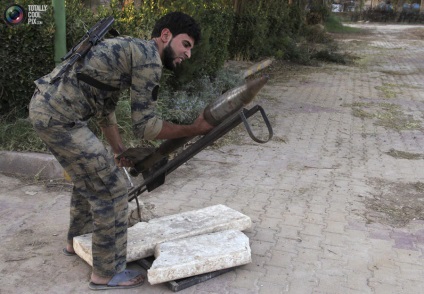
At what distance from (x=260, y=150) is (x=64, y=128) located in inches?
156

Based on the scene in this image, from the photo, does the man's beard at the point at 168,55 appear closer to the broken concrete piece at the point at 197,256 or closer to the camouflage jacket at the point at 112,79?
the camouflage jacket at the point at 112,79

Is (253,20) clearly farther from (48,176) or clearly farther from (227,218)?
(227,218)

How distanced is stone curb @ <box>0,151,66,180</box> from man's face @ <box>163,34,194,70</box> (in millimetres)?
2582

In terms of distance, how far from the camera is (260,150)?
22.5ft

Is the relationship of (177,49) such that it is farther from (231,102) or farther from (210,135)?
(210,135)

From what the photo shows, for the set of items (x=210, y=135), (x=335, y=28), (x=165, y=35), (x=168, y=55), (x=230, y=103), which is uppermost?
(x=165, y=35)

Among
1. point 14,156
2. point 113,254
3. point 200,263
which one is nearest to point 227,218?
point 200,263

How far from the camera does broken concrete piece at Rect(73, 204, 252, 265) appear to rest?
3686 mm

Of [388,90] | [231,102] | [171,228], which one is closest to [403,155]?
[171,228]

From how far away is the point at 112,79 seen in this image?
316cm

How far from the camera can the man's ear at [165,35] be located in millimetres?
3203

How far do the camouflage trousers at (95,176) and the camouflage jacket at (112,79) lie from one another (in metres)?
0.08

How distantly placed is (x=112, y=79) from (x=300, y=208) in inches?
97.0

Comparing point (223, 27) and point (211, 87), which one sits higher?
point (223, 27)
